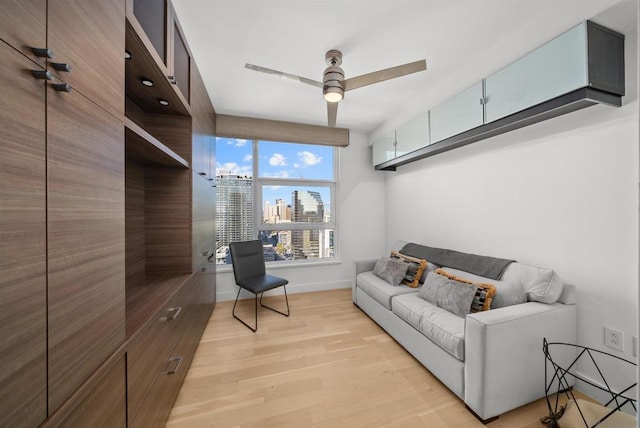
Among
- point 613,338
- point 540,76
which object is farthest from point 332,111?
point 613,338

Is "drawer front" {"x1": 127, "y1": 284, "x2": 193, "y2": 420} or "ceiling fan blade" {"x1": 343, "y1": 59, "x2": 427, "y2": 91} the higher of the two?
"ceiling fan blade" {"x1": 343, "y1": 59, "x2": 427, "y2": 91}

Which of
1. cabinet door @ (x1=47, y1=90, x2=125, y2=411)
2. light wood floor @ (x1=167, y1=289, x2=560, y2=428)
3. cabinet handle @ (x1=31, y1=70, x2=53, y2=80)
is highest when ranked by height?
cabinet handle @ (x1=31, y1=70, x2=53, y2=80)

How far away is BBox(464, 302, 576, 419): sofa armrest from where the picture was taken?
1319 mm

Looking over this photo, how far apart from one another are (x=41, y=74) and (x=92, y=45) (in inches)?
12.5

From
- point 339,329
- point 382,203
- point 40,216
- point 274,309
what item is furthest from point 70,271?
point 382,203

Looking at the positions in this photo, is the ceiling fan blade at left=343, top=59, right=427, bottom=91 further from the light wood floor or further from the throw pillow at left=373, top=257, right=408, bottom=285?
the light wood floor

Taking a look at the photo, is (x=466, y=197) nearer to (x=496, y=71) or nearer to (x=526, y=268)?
(x=526, y=268)

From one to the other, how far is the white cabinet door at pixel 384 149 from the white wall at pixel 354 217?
9.5 inches

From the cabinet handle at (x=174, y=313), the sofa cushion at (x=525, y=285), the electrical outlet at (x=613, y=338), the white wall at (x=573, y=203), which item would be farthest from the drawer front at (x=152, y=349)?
the electrical outlet at (x=613, y=338)

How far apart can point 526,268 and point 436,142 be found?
1420 mm

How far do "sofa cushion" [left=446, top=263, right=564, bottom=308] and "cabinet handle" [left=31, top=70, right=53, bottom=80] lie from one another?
259 centimetres

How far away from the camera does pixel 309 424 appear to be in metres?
1.34

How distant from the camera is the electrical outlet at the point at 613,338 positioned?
1408 mm

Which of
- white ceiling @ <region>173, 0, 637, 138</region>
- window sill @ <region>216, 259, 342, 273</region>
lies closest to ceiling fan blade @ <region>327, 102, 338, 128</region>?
white ceiling @ <region>173, 0, 637, 138</region>
